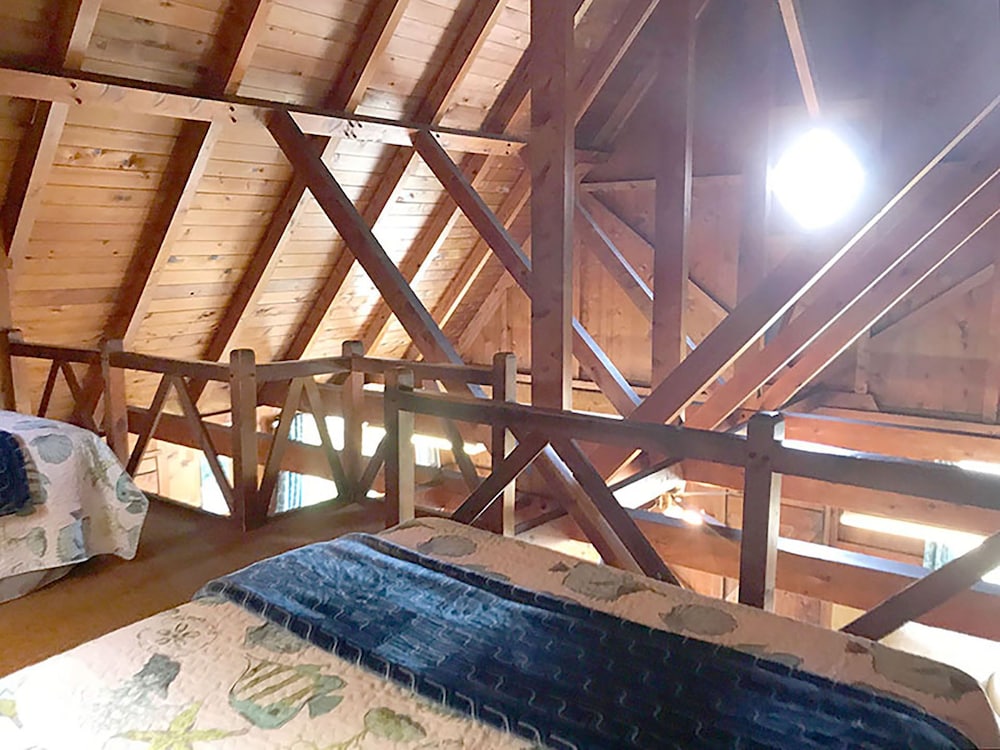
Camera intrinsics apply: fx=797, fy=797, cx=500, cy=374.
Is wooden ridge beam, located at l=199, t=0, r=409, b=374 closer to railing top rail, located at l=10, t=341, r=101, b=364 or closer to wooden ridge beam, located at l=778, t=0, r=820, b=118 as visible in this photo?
railing top rail, located at l=10, t=341, r=101, b=364

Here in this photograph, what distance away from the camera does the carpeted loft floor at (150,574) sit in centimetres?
254

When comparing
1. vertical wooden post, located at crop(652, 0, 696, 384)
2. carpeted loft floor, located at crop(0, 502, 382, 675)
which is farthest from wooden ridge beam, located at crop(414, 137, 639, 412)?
carpeted loft floor, located at crop(0, 502, 382, 675)

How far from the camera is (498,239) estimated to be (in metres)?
4.41

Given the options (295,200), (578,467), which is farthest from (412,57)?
(578,467)

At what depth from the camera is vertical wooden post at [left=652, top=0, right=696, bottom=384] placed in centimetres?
394

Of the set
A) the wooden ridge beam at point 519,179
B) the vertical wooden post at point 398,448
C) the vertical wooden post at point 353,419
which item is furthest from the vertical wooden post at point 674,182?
the vertical wooden post at point 398,448

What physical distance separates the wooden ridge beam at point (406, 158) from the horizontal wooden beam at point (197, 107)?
18 centimetres

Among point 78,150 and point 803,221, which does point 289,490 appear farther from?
point 803,221

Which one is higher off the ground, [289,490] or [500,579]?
[500,579]

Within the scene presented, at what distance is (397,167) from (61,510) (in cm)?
279

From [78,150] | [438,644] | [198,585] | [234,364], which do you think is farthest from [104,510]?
[438,644]

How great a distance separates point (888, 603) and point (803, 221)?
3885mm

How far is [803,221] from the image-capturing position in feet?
17.3

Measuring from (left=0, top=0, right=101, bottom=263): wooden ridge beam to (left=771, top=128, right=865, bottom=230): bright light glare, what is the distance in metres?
3.99
